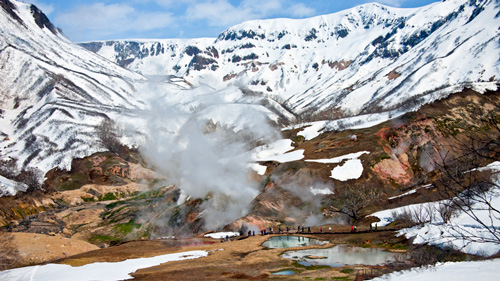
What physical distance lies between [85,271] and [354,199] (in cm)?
4597

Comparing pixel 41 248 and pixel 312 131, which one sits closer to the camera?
pixel 41 248

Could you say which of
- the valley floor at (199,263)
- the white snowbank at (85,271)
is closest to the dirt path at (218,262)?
the valley floor at (199,263)

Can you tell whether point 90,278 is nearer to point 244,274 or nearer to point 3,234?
point 244,274

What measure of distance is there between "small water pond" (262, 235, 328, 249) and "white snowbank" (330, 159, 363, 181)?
110 ft

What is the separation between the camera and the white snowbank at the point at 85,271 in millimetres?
37719

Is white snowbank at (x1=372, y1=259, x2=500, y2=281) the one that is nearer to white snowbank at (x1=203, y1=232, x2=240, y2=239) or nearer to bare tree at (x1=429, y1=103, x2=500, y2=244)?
bare tree at (x1=429, y1=103, x2=500, y2=244)

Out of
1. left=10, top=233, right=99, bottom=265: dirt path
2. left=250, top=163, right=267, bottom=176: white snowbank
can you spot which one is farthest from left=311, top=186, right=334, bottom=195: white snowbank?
left=10, top=233, right=99, bottom=265: dirt path

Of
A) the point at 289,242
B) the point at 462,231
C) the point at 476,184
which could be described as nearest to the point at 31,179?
the point at 289,242

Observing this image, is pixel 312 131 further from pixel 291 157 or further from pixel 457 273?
pixel 457 273

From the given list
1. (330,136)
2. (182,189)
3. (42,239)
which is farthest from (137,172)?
(42,239)

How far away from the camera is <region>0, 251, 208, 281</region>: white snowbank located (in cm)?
3772

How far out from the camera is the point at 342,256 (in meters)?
41.5

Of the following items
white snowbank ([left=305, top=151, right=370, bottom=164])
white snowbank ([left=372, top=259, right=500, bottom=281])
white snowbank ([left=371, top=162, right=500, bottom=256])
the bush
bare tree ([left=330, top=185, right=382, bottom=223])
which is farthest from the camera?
the bush

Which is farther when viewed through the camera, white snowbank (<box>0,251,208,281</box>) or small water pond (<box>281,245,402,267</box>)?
white snowbank (<box>0,251,208,281</box>)
